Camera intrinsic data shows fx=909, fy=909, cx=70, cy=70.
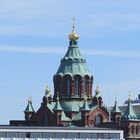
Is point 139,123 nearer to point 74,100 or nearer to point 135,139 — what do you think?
point 135,139

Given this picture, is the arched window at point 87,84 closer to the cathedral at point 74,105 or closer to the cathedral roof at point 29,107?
the cathedral at point 74,105

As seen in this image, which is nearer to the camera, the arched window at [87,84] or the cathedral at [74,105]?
the cathedral at [74,105]

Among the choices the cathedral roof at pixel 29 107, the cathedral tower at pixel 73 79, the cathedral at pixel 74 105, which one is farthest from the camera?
the cathedral roof at pixel 29 107

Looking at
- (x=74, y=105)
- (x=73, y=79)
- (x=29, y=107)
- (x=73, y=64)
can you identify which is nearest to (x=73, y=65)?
(x=73, y=64)

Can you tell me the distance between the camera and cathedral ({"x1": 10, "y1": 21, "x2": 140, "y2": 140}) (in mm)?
135125

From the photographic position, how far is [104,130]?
116 m

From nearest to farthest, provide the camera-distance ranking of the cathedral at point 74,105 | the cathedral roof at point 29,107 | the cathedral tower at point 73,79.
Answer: the cathedral at point 74,105 < the cathedral tower at point 73,79 < the cathedral roof at point 29,107

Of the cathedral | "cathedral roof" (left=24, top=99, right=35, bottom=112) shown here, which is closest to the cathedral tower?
the cathedral

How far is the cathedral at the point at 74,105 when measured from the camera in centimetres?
13512

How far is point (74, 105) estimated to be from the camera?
453 ft

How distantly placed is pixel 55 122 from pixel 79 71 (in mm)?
9299

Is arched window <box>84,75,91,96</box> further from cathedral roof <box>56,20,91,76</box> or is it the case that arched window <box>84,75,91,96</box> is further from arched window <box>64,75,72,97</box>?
arched window <box>64,75,72,97</box>

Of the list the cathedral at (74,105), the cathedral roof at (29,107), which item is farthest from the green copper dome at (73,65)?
the cathedral roof at (29,107)

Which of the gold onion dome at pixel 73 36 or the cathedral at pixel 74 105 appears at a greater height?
the gold onion dome at pixel 73 36
